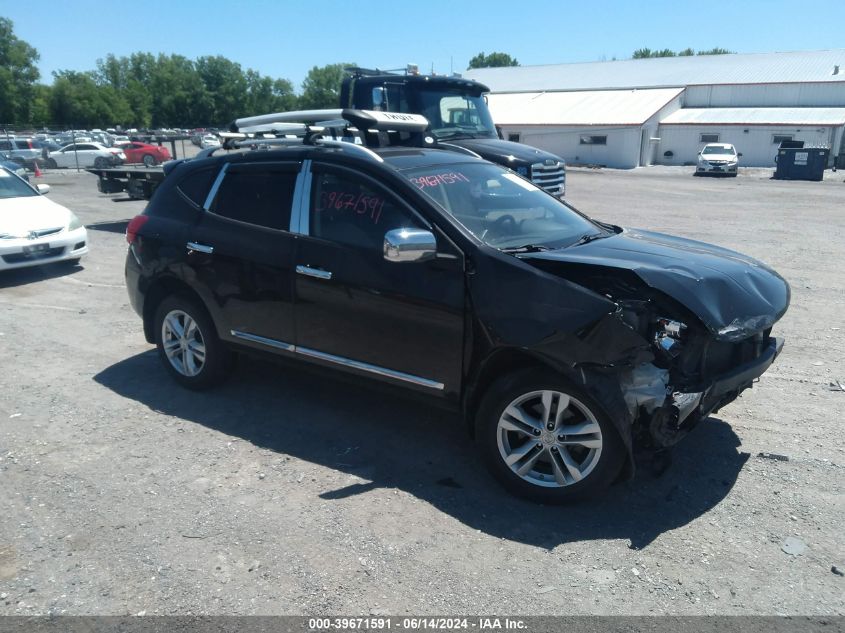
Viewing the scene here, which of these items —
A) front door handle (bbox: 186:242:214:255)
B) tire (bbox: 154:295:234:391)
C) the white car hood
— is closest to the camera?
front door handle (bbox: 186:242:214:255)

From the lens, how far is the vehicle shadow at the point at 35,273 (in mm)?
9602

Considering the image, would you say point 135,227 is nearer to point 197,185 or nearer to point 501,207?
point 197,185

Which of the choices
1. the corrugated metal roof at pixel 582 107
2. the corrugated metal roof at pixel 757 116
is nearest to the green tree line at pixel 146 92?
the corrugated metal roof at pixel 582 107

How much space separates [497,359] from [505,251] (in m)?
0.66

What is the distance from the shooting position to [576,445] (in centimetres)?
378

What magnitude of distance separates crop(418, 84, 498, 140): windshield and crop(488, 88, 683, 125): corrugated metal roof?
32793 millimetres

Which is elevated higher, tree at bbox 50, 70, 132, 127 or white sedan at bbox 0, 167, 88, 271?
tree at bbox 50, 70, 132, 127

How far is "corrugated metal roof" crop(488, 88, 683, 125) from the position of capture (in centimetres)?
4412

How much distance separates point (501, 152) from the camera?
11352 millimetres

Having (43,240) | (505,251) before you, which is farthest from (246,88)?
(505,251)

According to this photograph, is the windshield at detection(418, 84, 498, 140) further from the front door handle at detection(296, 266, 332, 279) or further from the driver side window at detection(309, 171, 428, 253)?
the front door handle at detection(296, 266, 332, 279)

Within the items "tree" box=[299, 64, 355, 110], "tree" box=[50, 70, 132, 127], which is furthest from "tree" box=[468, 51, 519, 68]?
"tree" box=[50, 70, 132, 127]

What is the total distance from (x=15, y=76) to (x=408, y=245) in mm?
95008

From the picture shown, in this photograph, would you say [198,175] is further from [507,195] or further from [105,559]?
[105,559]
